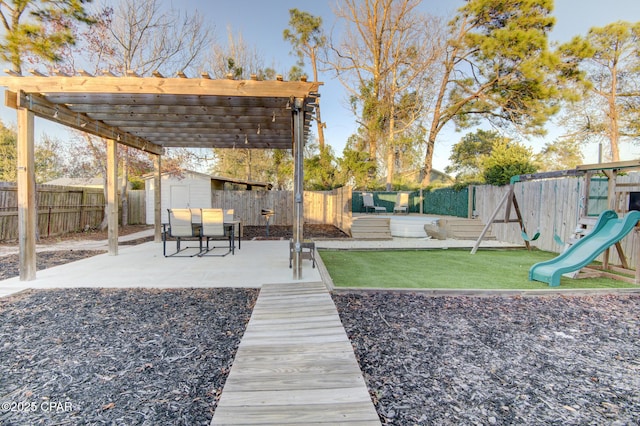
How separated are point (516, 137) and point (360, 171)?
8.15 meters

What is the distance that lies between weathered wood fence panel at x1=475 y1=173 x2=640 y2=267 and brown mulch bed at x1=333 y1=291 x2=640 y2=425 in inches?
117

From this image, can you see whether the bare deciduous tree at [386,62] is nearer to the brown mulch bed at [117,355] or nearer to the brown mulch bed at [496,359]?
the brown mulch bed at [496,359]

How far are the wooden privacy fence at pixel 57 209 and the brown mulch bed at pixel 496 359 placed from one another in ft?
33.6

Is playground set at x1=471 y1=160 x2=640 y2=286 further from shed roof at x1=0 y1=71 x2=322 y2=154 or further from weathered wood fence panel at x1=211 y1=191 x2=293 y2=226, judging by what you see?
weathered wood fence panel at x1=211 y1=191 x2=293 y2=226

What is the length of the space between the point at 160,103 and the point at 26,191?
2.17 m

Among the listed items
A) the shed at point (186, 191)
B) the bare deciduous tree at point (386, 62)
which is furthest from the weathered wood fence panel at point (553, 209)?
the shed at point (186, 191)

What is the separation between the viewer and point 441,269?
5.64m

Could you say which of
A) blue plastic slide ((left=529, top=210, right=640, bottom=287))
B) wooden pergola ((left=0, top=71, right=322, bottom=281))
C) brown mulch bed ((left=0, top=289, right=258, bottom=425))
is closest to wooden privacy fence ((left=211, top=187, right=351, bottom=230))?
wooden pergola ((left=0, top=71, right=322, bottom=281))

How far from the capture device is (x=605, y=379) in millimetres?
2178

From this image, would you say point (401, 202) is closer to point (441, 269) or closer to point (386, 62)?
point (386, 62)

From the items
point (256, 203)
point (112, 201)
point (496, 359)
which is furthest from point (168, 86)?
point (256, 203)

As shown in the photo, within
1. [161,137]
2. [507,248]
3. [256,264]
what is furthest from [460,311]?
[161,137]

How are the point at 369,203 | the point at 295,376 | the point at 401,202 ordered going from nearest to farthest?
the point at 295,376 < the point at 401,202 < the point at 369,203

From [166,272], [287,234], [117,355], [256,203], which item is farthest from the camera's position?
[256,203]
